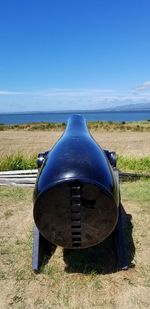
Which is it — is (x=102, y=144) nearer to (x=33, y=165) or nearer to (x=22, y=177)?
(x=33, y=165)

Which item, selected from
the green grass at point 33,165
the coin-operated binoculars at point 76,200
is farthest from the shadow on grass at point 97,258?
the green grass at point 33,165

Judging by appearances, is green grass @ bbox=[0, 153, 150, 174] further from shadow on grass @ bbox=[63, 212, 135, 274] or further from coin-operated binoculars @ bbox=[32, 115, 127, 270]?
coin-operated binoculars @ bbox=[32, 115, 127, 270]

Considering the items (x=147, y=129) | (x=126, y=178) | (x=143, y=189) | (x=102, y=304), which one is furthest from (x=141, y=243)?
(x=147, y=129)

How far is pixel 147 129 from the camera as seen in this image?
39.1 m

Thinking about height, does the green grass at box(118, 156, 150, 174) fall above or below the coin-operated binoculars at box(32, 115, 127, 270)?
below

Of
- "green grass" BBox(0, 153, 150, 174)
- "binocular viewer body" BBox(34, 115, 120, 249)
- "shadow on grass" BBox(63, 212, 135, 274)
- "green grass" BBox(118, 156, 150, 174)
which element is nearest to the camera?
"binocular viewer body" BBox(34, 115, 120, 249)

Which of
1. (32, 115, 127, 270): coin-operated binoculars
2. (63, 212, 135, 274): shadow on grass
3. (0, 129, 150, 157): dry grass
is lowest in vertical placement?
(0, 129, 150, 157): dry grass

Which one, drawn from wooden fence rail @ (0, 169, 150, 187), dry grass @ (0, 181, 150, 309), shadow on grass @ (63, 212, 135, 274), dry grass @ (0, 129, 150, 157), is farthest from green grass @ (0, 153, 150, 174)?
shadow on grass @ (63, 212, 135, 274)

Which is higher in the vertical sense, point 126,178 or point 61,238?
point 61,238

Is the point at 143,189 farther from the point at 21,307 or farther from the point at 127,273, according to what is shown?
the point at 21,307

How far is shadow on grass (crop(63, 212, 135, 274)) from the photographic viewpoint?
5241mm

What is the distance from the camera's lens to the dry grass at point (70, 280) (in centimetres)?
449

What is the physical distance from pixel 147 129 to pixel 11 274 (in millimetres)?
35059

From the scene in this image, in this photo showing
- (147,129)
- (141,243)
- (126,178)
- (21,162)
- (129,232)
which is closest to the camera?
(141,243)
